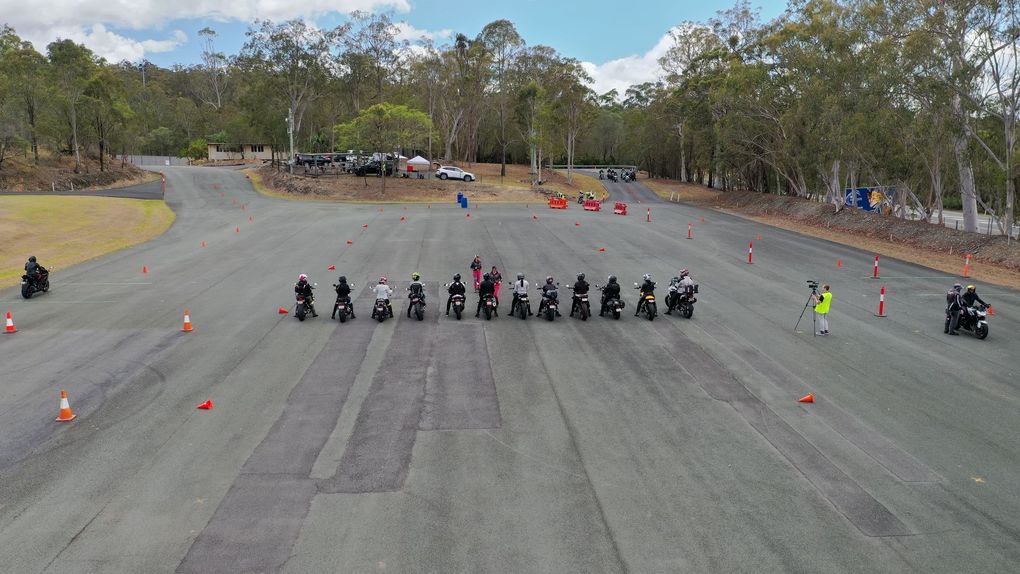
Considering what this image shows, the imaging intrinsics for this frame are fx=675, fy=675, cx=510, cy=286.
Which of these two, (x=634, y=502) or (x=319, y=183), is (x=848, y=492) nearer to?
(x=634, y=502)

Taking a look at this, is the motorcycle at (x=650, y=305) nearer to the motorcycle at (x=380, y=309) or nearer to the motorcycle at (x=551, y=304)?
the motorcycle at (x=551, y=304)

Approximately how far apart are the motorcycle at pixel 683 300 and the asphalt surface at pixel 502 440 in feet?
2.89

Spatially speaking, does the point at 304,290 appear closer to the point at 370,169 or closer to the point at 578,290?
the point at 578,290

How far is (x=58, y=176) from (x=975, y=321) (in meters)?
72.8

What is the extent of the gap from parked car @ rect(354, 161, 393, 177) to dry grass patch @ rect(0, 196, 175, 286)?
22.6 meters

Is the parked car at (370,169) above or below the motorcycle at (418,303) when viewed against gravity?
above

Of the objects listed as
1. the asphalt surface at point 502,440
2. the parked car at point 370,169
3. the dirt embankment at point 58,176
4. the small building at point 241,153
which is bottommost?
the asphalt surface at point 502,440

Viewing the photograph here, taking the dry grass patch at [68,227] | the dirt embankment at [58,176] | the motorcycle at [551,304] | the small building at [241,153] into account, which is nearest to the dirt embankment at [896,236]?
the motorcycle at [551,304]

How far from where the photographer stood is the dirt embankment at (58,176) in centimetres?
5944

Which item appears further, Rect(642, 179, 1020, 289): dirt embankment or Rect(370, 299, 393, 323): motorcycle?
Rect(642, 179, 1020, 289): dirt embankment

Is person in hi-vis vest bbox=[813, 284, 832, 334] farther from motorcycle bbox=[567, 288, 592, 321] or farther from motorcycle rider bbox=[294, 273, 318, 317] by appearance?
motorcycle rider bbox=[294, 273, 318, 317]

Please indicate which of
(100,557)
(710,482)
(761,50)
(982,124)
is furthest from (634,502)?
(761,50)

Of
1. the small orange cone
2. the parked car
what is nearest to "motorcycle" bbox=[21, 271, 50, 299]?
the small orange cone

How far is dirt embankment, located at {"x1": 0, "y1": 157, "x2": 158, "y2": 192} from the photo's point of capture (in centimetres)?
5944
